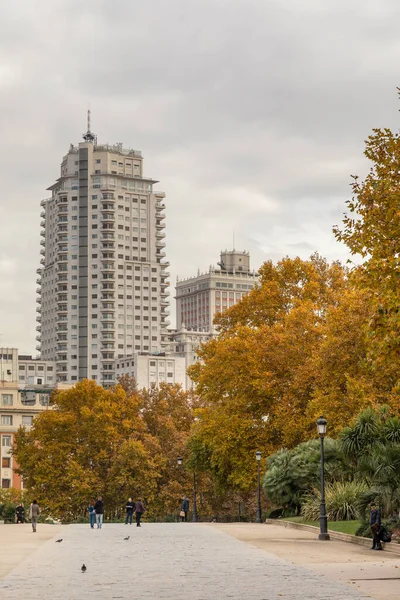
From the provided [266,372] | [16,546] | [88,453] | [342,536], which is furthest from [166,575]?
[88,453]

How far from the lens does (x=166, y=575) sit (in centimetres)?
2467

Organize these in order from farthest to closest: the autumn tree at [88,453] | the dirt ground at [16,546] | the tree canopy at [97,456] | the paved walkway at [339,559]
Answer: the tree canopy at [97,456]
the autumn tree at [88,453]
the dirt ground at [16,546]
the paved walkway at [339,559]

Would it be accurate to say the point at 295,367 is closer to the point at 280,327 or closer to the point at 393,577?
the point at 280,327

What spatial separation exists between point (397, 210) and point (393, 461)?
11.4 metres

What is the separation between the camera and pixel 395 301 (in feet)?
79.7

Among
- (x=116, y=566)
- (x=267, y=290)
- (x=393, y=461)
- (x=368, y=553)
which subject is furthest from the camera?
(x=267, y=290)

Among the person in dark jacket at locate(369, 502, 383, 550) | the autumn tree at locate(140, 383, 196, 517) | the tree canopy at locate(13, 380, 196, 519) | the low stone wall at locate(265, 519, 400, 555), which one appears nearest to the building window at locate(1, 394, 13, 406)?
the autumn tree at locate(140, 383, 196, 517)

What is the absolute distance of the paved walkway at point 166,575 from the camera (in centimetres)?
2038

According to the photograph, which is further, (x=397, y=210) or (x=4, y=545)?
(x=4, y=545)

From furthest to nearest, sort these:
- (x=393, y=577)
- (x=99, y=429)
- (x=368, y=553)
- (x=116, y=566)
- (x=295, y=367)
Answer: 1. (x=99, y=429)
2. (x=295, y=367)
3. (x=368, y=553)
4. (x=116, y=566)
5. (x=393, y=577)

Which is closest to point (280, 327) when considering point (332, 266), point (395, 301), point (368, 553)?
point (332, 266)

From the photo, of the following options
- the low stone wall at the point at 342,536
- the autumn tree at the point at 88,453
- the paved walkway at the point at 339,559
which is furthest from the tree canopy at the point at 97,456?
the paved walkway at the point at 339,559

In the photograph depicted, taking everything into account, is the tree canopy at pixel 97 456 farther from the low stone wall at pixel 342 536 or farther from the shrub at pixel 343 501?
the shrub at pixel 343 501

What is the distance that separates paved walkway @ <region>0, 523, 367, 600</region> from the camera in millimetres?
20375
